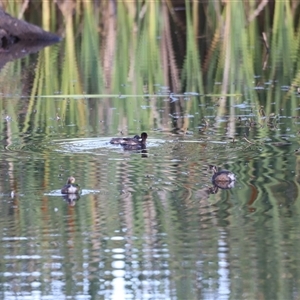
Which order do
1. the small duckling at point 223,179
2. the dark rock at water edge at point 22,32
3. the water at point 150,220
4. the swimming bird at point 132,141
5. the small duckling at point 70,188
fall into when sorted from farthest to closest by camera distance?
the dark rock at water edge at point 22,32 → the swimming bird at point 132,141 → the small duckling at point 223,179 → the small duckling at point 70,188 → the water at point 150,220

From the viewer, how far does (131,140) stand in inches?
328

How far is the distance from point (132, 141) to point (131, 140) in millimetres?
12

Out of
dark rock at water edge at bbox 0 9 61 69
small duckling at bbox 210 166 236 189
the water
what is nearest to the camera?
the water

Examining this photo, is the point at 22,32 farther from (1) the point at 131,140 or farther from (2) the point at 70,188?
(2) the point at 70,188

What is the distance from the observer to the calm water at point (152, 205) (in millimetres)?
5137

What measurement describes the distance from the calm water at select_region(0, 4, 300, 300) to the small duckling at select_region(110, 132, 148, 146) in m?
0.08

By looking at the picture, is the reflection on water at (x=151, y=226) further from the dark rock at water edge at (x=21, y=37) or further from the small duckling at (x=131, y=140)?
the dark rock at water edge at (x=21, y=37)

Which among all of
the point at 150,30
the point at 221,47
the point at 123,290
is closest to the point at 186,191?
the point at 123,290

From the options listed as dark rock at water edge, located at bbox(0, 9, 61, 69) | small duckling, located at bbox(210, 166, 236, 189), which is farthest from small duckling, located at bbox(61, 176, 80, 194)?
dark rock at water edge, located at bbox(0, 9, 61, 69)

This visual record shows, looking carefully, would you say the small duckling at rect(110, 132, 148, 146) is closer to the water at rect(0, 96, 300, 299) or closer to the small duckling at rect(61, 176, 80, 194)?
the water at rect(0, 96, 300, 299)

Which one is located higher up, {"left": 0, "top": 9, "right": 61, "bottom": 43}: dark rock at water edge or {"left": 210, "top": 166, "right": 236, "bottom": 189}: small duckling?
{"left": 0, "top": 9, "right": 61, "bottom": 43}: dark rock at water edge

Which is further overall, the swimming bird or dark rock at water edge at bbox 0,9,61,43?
dark rock at water edge at bbox 0,9,61,43

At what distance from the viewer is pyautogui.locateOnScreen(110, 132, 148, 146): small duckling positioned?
836 cm

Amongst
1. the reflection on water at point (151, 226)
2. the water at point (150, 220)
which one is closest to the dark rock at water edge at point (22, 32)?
the water at point (150, 220)
